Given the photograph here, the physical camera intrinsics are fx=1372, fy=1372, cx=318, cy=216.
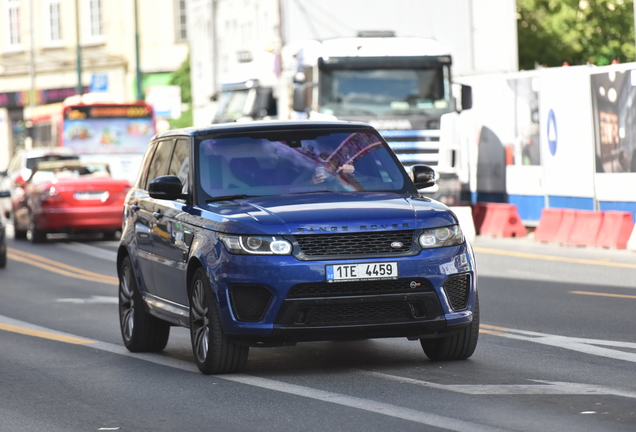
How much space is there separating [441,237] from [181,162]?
2.21 metres

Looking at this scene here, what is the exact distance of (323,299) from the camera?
826 cm

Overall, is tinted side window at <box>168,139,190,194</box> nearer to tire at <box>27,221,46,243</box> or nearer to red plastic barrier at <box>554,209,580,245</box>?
red plastic barrier at <box>554,209,580,245</box>

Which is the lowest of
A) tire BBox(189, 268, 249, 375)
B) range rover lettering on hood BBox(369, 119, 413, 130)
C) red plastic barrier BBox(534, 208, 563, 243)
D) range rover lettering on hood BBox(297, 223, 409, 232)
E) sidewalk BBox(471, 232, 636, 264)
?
sidewalk BBox(471, 232, 636, 264)

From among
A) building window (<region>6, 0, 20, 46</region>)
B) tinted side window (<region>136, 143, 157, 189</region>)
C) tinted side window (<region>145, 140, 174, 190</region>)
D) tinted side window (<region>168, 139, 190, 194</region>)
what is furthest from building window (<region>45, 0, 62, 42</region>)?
tinted side window (<region>168, 139, 190, 194</region>)

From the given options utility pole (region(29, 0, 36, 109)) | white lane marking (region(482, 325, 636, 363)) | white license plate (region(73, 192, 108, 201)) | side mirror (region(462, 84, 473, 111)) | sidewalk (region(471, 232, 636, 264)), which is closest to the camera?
white lane marking (region(482, 325, 636, 363))

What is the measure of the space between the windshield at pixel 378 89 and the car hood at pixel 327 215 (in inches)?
573

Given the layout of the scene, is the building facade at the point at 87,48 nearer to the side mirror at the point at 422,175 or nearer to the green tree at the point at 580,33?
the green tree at the point at 580,33

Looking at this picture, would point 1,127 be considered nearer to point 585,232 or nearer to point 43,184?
point 43,184

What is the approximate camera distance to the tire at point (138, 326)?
10.4 meters

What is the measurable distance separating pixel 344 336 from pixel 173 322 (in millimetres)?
1637

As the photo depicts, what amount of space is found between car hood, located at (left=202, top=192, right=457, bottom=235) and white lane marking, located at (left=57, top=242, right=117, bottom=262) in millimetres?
Answer: 12794

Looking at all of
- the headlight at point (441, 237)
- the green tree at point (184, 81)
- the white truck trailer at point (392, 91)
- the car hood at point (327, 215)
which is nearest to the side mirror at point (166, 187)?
the car hood at point (327, 215)

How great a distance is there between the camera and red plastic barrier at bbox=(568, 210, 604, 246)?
2005cm

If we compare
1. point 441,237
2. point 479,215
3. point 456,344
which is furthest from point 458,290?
point 479,215
